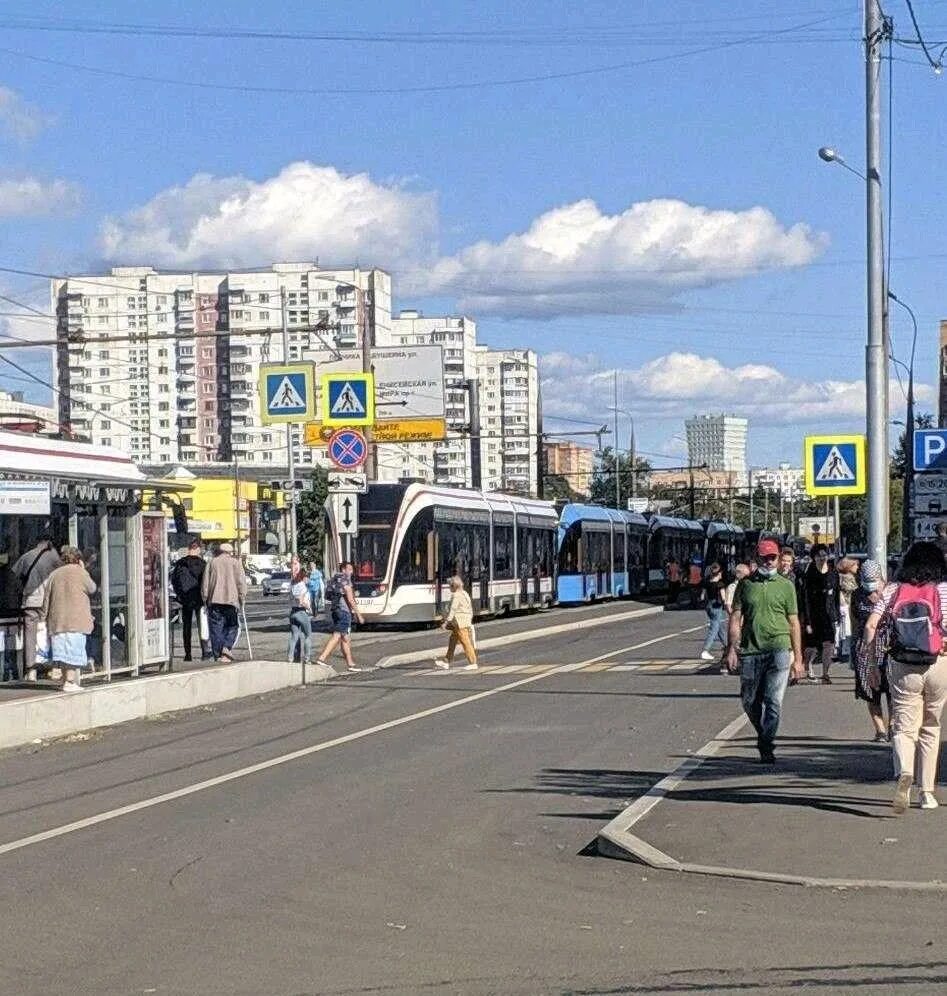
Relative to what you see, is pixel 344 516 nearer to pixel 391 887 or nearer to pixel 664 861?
pixel 664 861

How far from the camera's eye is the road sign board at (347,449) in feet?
108

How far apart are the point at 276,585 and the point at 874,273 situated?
221ft

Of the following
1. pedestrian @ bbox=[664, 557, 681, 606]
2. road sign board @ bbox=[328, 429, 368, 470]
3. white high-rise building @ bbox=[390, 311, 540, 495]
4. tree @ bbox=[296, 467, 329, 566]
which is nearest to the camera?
road sign board @ bbox=[328, 429, 368, 470]

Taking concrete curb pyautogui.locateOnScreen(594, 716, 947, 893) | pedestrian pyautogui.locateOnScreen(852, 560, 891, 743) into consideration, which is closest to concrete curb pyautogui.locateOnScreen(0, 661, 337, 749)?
concrete curb pyautogui.locateOnScreen(594, 716, 947, 893)

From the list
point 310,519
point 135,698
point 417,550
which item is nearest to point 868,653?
point 135,698

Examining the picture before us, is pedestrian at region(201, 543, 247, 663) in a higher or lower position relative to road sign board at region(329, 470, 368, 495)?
lower

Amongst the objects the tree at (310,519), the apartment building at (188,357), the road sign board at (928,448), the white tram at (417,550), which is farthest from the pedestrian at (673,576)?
the apartment building at (188,357)

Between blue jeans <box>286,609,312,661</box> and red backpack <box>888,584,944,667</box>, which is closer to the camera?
red backpack <box>888,584,944,667</box>

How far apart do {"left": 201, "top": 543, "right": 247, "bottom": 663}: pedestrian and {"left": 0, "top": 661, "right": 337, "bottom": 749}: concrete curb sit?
139 centimetres

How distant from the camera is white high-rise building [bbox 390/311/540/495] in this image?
487 feet

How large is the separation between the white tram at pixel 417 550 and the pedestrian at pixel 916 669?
24.3 meters

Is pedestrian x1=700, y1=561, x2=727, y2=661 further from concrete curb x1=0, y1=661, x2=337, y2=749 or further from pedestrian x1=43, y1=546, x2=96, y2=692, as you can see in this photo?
pedestrian x1=43, y1=546, x2=96, y2=692

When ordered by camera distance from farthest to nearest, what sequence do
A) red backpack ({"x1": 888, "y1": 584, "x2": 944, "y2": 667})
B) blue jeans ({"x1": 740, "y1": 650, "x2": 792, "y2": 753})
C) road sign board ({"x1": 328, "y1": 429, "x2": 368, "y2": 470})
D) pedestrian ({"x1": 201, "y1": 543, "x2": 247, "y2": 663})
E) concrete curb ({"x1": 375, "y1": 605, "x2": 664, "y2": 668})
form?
road sign board ({"x1": 328, "y1": 429, "x2": 368, "y2": 470}), concrete curb ({"x1": 375, "y1": 605, "x2": 664, "y2": 668}), pedestrian ({"x1": 201, "y1": 543, "x2": 247, "y2": 663}), blue jeans ({"x1": 740, "y1": 650, "x2": 792, "y2": 753}), red backpack ({"x1": 888, "y1": 584, "x2": 944, "y2": 667})

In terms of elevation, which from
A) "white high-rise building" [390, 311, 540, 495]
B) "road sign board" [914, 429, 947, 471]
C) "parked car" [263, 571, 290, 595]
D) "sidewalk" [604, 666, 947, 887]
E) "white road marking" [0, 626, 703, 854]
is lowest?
"parked car" [263, 571, 290, 595]
